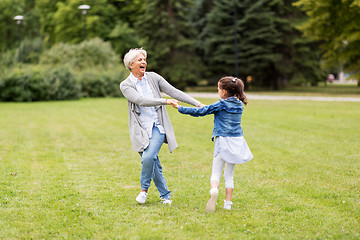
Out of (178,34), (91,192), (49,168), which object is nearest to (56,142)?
(49,168)

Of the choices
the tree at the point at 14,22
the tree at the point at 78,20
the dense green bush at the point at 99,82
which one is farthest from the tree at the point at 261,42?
the tree at the point at 14,22

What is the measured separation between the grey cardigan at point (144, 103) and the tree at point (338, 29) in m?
25.3

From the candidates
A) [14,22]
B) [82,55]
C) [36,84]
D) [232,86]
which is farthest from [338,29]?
[14,22]

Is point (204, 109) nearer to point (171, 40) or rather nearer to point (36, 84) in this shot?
point (36, 84)

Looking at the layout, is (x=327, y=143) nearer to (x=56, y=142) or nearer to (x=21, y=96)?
(x=56, y=142)

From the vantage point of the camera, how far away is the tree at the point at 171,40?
134 ft

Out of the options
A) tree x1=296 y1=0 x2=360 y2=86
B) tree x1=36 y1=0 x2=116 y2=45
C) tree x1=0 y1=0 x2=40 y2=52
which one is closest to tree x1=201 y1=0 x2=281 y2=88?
tree x1=296 y1=0 x2=360 y2=86

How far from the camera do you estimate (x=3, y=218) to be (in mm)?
5230

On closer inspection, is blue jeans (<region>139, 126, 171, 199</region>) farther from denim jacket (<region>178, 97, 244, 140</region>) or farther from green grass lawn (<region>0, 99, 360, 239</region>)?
denim jacket (<region>178, 97, 244, 140</region>)

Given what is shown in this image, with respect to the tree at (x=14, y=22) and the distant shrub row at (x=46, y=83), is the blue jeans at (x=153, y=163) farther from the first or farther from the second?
the tree at (x=14, y=22)

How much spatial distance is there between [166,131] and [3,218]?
2222 mm

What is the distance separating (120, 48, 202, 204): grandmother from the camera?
545 cm

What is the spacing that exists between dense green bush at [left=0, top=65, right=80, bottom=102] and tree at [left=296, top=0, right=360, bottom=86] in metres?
17.3

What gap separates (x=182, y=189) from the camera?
6621 mm
